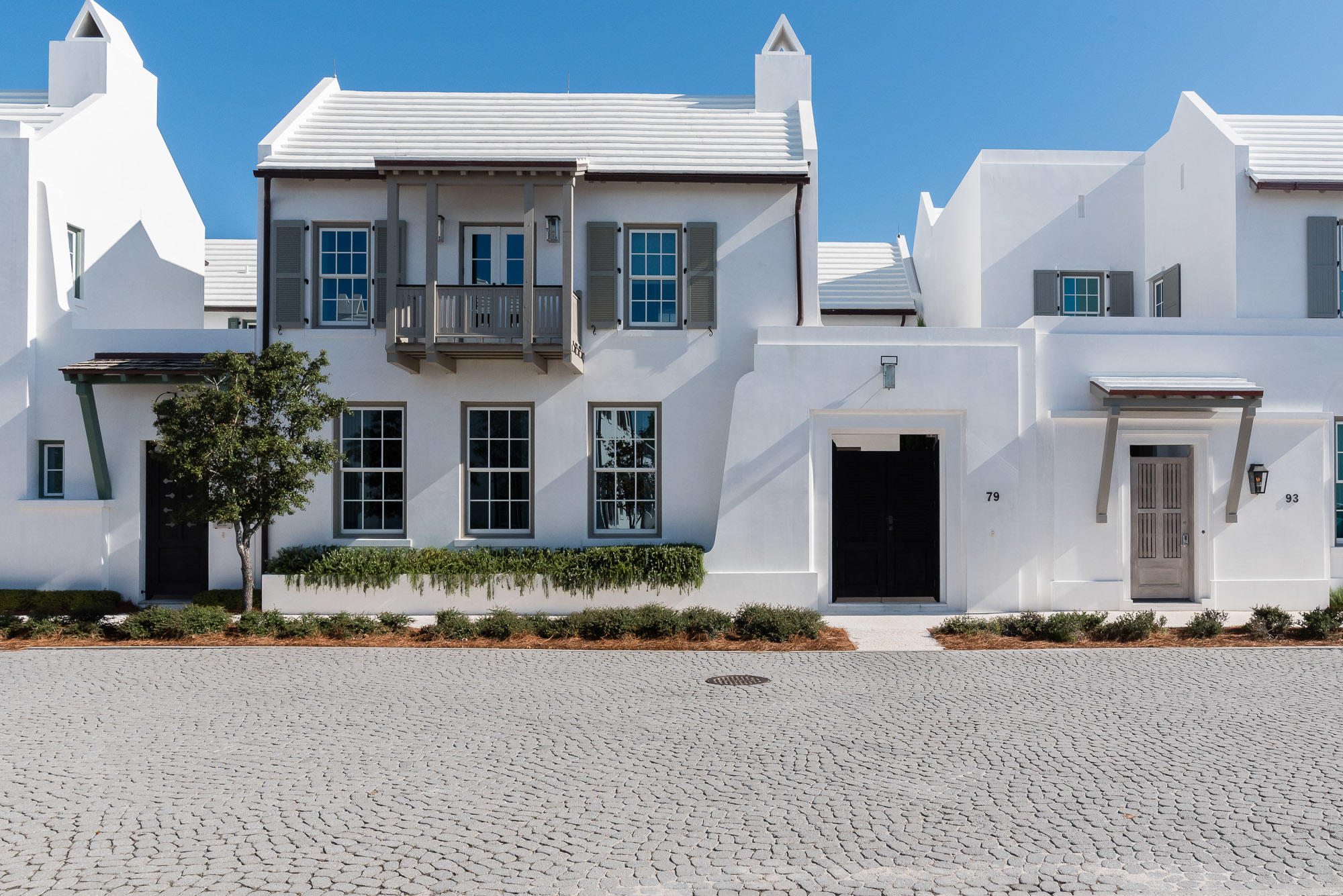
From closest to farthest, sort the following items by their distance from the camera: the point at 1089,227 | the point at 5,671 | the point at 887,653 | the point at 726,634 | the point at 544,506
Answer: the point at 5,671, the point at 887,653, the point at 726,634, the point at 544,506, the point at 1089,227

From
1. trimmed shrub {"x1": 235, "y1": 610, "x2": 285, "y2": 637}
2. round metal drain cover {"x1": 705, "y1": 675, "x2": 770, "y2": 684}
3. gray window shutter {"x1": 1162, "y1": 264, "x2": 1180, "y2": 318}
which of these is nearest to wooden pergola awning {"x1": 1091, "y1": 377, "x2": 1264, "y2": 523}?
gray window shutter {"x1": 1162, "y1": 264, "x2": 1180, "y2": 318}

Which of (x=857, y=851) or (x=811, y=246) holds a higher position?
(x=811, y=246)

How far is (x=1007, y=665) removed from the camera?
1037 cm

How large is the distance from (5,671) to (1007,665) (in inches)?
442

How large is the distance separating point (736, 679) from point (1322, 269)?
519 inches

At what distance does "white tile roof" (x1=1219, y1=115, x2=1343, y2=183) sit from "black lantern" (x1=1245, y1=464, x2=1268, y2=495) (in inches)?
197

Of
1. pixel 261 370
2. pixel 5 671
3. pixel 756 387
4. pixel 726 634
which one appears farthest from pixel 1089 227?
pixel 5 671

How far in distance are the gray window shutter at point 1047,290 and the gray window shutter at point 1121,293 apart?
1.15 meters

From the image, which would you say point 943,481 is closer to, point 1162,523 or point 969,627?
point 969,627

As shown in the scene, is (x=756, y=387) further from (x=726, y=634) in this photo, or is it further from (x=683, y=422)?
(x=726, y=634)

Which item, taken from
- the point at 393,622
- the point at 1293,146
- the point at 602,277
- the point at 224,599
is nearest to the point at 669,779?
the point at 393,622

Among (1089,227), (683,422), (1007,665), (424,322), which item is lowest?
(1007,665)

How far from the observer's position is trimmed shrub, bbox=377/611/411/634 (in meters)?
12.3

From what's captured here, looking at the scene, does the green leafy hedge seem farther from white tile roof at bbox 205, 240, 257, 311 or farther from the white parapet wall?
white tile roof at bbox 205, 240, 257, 311
